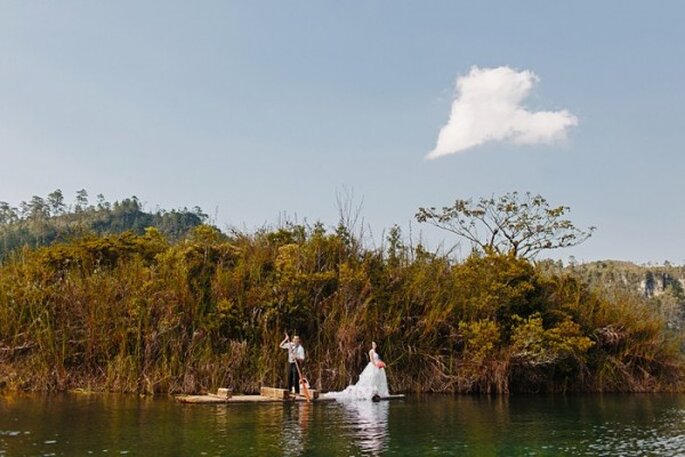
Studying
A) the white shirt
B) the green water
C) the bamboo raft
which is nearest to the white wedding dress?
the bamboo raft

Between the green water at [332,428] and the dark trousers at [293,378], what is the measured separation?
1769 millimetres

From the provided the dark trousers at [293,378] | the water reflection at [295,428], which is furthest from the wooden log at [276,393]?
the dark trousers at [293,378]

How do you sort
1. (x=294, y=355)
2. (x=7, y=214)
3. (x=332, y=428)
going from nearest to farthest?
(x=332, y=428) → (x=294, y=355) → (x=7, y=214)

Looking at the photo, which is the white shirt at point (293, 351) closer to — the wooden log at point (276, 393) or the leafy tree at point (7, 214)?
the wooden log at point (276, 393)

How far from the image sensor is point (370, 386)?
18.1 m

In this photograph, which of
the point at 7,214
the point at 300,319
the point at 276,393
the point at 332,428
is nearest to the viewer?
the point at 332,428

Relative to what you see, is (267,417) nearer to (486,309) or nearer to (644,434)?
(644,434)

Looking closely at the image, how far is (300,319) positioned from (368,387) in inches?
130

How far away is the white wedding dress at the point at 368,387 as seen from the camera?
18.0 meters

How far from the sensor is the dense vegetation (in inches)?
757

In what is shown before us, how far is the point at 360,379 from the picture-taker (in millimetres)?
18453

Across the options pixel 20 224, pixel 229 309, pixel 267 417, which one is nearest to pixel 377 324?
pixel 229 309

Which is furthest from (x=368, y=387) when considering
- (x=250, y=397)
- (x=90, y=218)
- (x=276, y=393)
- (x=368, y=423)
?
(x=90, y=218)

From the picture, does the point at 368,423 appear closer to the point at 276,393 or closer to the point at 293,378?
the point at 276,393
